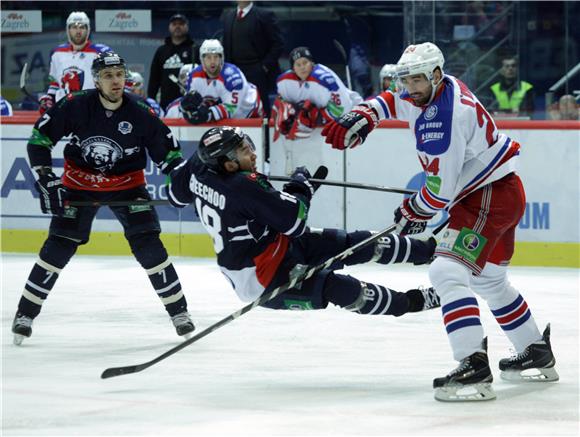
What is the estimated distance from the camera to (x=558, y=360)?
5.16 metres

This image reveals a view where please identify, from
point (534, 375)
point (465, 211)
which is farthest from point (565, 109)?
point (465, 211)

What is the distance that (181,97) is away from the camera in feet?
30.5

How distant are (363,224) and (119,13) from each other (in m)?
3.93

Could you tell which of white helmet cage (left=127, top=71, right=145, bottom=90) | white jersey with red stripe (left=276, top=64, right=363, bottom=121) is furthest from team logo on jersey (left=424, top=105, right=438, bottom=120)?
white helmet cage (left=127, top=71, right=145, bottom=90)

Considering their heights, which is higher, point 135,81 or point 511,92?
point 135,81

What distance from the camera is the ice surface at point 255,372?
13.5ft

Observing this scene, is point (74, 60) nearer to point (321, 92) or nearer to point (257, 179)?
point (321, 92)

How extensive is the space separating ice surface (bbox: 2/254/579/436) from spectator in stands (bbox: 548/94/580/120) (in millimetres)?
1470

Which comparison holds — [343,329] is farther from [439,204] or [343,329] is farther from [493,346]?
[439,204]

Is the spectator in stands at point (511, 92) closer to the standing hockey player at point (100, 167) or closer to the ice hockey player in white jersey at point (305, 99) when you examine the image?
the ice hockey player in white jersey at point (305, 99)

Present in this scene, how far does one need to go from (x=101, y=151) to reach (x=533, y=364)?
220cm

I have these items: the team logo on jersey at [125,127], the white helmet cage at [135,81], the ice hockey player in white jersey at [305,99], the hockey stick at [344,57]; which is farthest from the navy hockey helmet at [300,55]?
the team logo on jersey at [125,127]

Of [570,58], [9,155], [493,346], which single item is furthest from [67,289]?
[570,58]

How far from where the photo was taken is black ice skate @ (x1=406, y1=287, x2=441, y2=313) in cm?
496
